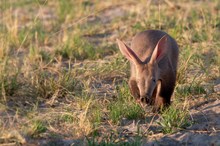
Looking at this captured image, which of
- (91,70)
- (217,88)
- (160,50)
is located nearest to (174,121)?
(160,50)

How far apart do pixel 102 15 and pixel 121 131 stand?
17.1 ft

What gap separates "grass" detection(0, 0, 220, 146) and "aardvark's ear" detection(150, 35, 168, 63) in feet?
1.59

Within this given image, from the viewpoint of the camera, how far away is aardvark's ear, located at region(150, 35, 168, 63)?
20.3 feet

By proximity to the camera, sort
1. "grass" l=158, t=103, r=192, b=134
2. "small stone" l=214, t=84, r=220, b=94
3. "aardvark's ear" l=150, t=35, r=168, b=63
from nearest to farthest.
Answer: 1. "grass" l=158, t=103, r=192, b=134
2. "aardvark's ear" l=150, t=35, r=168, b=63
3. "small stone" l=214, t=84, r=220, b=94

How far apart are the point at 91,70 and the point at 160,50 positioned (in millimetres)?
1390

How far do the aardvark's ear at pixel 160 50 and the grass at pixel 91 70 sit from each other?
0.48 meters

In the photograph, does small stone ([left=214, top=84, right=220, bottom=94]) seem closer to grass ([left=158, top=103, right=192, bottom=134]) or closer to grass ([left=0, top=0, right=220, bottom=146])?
grass ([left=0, top=0, right=220, bottom=146])

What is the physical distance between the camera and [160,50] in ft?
20.7

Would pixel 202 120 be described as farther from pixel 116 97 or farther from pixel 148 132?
pixel 116 97

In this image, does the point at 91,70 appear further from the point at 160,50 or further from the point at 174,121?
the point at 174,121

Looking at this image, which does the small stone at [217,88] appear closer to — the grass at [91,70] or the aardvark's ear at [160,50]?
the grass at [91,70]

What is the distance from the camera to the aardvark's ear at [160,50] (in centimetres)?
620

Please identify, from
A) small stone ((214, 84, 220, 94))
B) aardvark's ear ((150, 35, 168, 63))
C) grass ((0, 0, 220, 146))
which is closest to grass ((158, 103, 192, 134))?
grass ((0, 0, 220, 146))

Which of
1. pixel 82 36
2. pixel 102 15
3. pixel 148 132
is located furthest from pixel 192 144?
pixel 102 15
